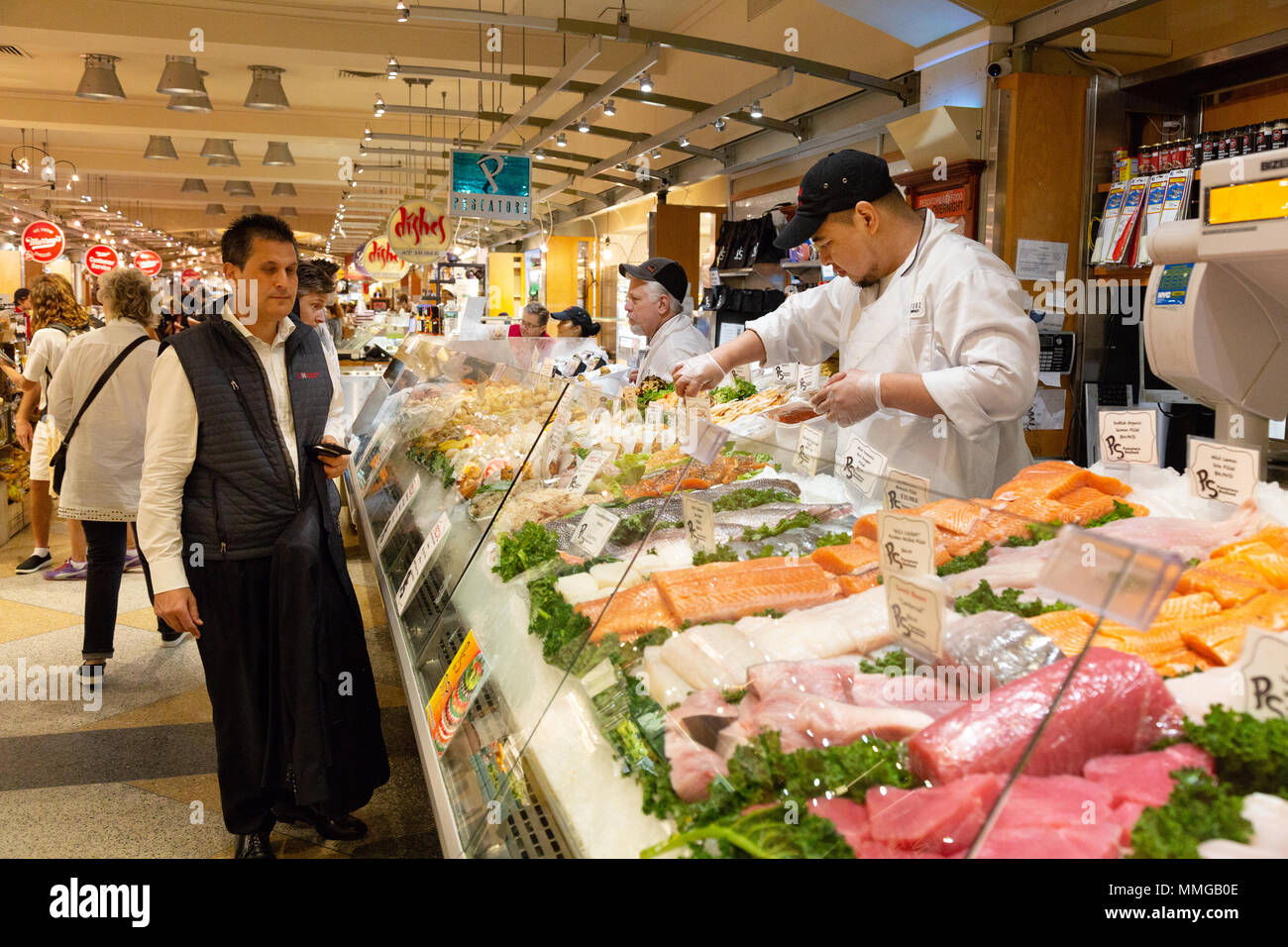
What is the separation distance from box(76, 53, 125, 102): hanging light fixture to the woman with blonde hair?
13.7ft

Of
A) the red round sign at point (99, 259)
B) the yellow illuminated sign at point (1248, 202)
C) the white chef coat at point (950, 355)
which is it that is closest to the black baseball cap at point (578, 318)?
the white chef coat at point (950, 355)

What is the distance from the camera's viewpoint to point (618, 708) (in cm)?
171

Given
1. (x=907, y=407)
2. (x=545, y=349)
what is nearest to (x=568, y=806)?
(x=907, y=407)

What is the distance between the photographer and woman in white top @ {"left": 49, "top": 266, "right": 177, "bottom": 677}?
4.74 meters

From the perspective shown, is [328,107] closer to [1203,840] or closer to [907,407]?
[907,407]

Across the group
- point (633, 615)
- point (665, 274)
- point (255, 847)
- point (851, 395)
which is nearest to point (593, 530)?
point (633, 615)

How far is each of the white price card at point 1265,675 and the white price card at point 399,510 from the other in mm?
3232

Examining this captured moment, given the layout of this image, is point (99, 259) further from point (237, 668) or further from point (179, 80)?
point (237, 668)

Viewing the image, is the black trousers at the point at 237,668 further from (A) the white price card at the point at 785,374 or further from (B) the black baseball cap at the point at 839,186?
(A) the white price card at the point at 785,374

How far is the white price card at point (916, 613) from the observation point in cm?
138

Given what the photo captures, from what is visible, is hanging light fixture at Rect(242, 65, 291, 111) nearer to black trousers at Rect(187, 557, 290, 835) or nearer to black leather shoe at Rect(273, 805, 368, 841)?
black trousers at Rect(187, 557, 290, 835)

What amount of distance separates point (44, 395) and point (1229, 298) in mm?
6975

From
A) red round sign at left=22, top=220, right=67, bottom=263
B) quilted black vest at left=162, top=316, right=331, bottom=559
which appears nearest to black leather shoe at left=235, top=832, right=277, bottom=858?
quilted black vest at left=162, top=316, right=331, bottom=559
